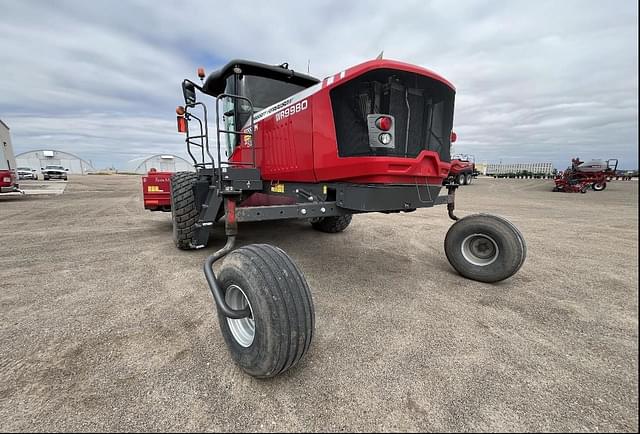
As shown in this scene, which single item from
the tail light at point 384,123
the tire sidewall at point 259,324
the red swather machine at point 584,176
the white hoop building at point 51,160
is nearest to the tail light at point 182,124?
the tail light at point 384,123

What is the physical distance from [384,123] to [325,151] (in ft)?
1.93

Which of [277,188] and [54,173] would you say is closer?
[277,188]

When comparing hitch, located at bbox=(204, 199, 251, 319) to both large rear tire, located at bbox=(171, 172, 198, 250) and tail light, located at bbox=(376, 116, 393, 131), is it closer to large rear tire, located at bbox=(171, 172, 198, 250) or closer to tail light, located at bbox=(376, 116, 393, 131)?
tail light, located at bbox=(376, 116, 393, 131)

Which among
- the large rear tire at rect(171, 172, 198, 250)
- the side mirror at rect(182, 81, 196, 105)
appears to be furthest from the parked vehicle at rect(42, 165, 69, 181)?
the side mirror at rect(182, 81, 196, 105)

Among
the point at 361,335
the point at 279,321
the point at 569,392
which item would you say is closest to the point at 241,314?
the point at 279,321

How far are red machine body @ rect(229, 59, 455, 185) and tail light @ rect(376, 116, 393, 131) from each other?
0.24 m

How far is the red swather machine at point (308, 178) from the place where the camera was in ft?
5.53

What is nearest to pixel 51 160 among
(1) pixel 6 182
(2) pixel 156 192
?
(1) pixel 6 182

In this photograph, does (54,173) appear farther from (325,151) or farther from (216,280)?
(216,280)

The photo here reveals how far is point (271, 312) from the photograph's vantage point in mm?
1603

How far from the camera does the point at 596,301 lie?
277cm

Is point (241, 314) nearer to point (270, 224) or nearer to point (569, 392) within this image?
point (569, 392)

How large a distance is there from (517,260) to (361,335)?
1943 millimetres

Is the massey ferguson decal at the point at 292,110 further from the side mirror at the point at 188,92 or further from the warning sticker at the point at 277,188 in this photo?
the side mirror at the point at 188,92
